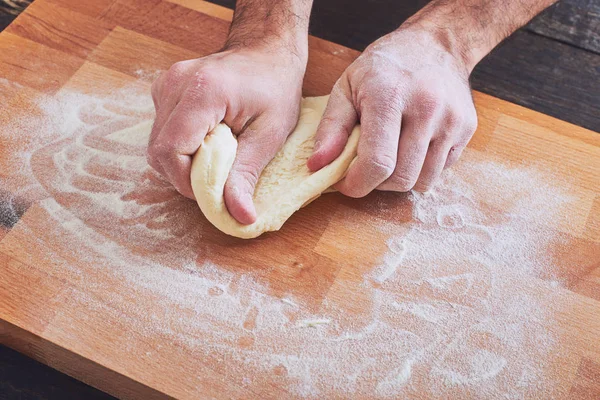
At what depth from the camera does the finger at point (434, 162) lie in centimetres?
121

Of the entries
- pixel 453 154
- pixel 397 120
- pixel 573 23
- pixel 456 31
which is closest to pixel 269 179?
pixel 397 120

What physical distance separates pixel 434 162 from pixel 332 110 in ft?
0.71

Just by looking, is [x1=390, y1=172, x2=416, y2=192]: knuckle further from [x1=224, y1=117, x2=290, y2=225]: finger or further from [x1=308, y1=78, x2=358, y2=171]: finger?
[x1=224, y1=117, x2=290, y2=225]: finger

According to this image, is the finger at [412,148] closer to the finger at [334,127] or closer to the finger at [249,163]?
the finger at [334,127]

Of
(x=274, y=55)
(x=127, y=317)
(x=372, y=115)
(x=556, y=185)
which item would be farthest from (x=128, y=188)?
(x=556, y=185)

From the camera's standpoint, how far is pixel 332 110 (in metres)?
1.23

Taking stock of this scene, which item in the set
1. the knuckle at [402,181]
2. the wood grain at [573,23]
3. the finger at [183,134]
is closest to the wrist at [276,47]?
the finger at [183,134]

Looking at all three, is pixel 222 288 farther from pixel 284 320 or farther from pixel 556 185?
pixel 556 185

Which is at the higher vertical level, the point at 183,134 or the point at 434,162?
the point at 183,134

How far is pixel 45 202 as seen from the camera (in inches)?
48.5

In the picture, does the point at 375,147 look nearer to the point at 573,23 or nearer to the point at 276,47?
the point at 276,47

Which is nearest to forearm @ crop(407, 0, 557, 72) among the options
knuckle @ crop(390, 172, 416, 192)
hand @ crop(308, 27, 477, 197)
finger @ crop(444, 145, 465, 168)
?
hand @ crop(308, 27, 477, 197)

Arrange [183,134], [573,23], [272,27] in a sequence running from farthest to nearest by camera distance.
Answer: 1. [573,23]
2. [272,27]
3. [183,134]

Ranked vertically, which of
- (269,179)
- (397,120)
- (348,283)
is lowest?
(348,283)
